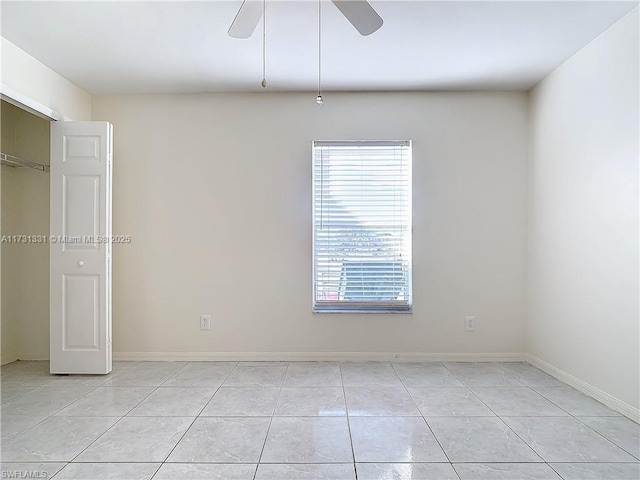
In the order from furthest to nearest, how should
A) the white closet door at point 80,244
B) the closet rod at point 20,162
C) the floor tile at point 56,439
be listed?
the white closet door at point 80,244
the closet rod at point 20,162
the floor tile at point 56,439

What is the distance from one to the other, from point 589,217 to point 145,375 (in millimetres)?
3722

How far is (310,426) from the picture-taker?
247 centimetres

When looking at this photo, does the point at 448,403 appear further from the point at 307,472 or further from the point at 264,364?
the point at 264,364

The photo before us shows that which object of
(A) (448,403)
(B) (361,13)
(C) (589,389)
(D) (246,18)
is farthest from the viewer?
(C) (589,389)

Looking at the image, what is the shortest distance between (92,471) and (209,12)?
2655 millimetres

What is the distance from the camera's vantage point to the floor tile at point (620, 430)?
7.39ft

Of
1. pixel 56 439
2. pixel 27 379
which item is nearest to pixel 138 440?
pixel 56 439

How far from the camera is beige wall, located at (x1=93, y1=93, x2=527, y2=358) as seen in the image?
12.8 ft

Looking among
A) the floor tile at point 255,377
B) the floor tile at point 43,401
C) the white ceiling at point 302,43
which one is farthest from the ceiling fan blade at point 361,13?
the floor tile at point 43,401

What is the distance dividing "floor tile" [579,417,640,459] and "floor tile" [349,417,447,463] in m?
1.02

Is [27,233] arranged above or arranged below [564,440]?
above

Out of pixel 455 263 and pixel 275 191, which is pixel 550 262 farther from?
pixel 275 191

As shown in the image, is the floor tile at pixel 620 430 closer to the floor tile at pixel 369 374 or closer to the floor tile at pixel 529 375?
the floor tile at pixel 529 375

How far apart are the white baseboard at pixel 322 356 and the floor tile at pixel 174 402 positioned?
0.77 meters
